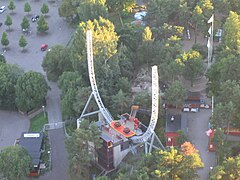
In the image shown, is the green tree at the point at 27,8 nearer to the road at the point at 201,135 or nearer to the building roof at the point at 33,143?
the building roof at the point at 33,143

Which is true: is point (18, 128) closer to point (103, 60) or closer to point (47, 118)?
point (47, 118)

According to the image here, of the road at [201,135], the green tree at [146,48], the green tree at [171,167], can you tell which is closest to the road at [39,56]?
the green tree at [171,167]

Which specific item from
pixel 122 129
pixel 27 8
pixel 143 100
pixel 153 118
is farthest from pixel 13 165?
pixel 27 8

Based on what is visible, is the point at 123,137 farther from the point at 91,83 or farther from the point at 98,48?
the point at 98,48

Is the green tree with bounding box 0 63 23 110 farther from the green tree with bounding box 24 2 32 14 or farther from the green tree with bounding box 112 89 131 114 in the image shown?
the green tree with bounding box 24 2 32 14

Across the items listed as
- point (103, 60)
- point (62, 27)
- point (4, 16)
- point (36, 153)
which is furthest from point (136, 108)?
point (4, 16)

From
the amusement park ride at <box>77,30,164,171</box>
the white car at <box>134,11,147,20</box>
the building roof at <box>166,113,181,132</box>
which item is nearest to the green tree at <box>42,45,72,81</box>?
the amusement park ride at <box>77,30,164,171</box>
